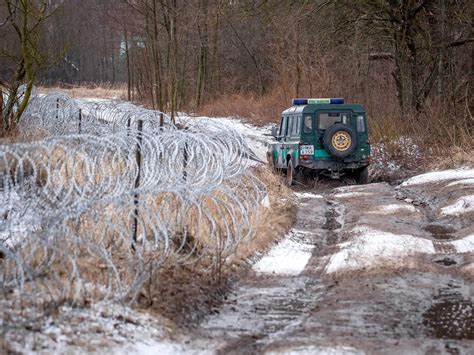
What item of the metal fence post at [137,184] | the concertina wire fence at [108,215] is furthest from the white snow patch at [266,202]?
the metal fence post at [137,184]

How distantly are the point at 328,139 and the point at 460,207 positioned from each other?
4.62 metres

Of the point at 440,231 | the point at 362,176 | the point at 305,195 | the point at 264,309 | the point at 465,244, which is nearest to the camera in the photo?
the point at 264,309

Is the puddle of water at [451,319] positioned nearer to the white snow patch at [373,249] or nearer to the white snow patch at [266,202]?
the white snow patch at [373,249]

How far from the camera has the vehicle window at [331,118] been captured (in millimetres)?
17375

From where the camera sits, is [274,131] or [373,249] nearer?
[373,249]

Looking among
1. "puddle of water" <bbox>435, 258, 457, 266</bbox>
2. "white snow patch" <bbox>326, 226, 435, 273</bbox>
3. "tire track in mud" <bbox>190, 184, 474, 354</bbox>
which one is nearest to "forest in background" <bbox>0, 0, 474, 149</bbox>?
"white snow patch" <bbox>326, 226, 435, 273</bbox>

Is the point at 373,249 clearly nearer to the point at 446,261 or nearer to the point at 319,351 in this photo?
the point at 446,261

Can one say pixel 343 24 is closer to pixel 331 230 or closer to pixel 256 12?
pixel 256 12

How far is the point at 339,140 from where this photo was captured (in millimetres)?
17109

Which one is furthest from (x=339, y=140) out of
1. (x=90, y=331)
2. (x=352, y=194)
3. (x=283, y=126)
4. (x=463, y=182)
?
(x=90, y=331)

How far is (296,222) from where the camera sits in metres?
12.6

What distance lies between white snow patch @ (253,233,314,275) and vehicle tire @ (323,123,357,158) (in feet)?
20.9

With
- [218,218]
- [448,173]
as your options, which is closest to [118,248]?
[218,218]

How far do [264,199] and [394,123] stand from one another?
38.1 feet
